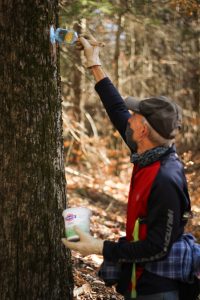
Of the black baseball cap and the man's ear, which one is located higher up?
the black baseball cap

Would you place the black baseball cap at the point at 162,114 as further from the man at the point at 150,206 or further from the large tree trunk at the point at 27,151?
the large tree trunk at the point at 27,151

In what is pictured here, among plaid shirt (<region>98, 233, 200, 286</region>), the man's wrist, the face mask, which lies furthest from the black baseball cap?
the man's wrist

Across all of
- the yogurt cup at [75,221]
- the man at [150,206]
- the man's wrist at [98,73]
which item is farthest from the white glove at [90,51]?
the yogurt cup at [75,221]

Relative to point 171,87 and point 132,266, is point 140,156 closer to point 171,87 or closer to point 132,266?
point 132,266

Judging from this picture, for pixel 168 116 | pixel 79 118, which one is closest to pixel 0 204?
pixel 168 116

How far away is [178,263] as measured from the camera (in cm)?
297

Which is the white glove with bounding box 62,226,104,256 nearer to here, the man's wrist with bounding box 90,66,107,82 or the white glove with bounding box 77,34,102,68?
the man's wrist with bounding box 90,66,107,82

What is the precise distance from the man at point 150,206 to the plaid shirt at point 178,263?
0.04 m

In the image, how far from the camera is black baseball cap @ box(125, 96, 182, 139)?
295 centimetres

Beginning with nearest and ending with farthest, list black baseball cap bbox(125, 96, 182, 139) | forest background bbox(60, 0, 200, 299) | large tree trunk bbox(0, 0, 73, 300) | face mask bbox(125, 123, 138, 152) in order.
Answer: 1. black baseball cap bbox(125, 96, 182, 139)
2. face mask bbox(125, 123, 138, 152)
3. large tree trunk bbox(0, 0, 73, 300)
4. forest background bbox(60, 0, 200, 299)

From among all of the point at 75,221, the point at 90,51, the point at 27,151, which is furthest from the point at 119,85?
the point at 75,221

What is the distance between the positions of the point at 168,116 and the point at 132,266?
91cm

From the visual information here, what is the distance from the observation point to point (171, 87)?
19094mm

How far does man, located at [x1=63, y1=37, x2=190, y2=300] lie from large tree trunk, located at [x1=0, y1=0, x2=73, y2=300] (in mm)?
678
